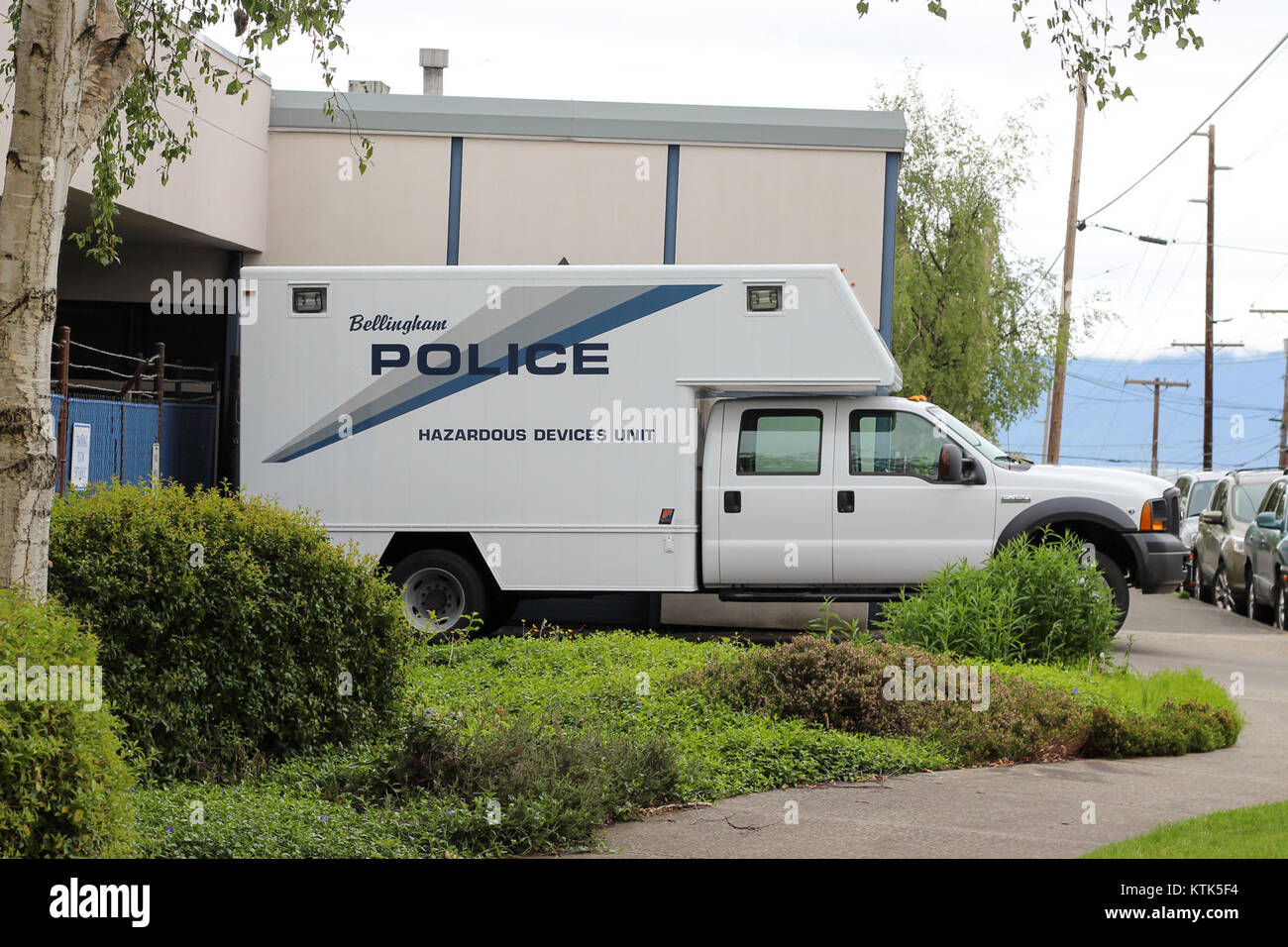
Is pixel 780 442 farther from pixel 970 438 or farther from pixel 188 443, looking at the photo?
pixel 188 443

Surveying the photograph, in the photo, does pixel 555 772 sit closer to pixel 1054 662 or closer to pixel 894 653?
pixel 894 653

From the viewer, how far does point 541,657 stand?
33.0ft

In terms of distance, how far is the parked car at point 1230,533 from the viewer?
65.9ft

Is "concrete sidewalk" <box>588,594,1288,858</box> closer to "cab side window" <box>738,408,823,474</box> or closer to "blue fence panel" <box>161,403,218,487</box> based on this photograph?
"cab side window" <box>738,408,823,474</box>

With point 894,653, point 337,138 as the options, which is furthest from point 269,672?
point 337,138

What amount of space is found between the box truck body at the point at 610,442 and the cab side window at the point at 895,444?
0.8 inches

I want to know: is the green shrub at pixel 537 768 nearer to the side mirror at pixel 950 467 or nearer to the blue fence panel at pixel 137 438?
the side mirror at pixel 950 467

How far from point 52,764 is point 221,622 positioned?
8.47 ft

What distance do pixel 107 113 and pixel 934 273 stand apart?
2649 centimetres

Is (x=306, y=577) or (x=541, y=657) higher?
(x=306, y=577)

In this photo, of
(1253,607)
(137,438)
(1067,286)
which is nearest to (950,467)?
(137,438)

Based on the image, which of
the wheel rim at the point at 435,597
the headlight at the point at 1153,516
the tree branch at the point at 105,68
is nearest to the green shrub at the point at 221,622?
the tree branch at the point at 105,68

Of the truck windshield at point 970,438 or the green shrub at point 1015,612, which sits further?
the truck windshield at point 970,438

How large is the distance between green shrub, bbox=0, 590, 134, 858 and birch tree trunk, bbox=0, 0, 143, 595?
2.86 ft
